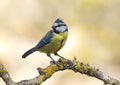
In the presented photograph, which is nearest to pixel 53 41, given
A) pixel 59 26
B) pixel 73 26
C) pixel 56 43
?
pixel 56 43

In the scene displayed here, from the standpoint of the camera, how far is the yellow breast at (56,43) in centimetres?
349

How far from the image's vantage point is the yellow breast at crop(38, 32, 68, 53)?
349 cm

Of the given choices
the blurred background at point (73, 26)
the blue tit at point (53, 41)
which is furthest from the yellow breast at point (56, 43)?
the blurred background at point (73, 26)

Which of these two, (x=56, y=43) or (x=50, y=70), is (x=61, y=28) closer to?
(x=56, y=43)

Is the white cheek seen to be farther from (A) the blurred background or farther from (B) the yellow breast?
(A) the blurred background

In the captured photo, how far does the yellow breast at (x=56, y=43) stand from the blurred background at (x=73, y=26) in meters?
9.53

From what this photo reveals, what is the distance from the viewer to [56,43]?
138 inches

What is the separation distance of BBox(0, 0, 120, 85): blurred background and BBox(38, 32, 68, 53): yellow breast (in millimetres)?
9533

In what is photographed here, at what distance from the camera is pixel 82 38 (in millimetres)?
14148

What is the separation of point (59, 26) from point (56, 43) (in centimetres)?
13

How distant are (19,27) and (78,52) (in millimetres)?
1667

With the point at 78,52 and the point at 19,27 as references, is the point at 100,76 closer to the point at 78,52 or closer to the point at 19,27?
the point at 78,52

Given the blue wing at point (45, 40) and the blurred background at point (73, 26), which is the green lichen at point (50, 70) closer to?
the blue wing at point (45, 40)

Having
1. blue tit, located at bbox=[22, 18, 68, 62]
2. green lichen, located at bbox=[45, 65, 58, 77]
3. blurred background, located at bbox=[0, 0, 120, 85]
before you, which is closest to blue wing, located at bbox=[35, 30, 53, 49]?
blue tit, located at bbox=[22, 18, 68, 62]
